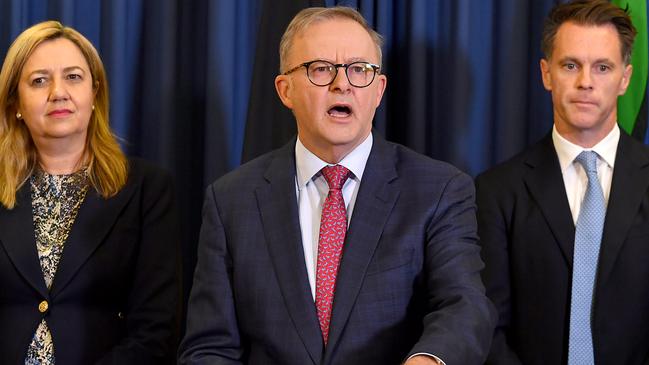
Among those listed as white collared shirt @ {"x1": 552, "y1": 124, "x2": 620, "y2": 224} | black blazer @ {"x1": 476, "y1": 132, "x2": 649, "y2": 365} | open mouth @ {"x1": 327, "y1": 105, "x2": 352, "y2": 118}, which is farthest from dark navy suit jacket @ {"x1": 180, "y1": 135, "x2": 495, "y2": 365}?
white collared shirt @ {"x1": 552, "y1": 124, "x2": 620, "y2": 224}

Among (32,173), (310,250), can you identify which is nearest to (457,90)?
(310,250)

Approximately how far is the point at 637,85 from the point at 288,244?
167 centimetres

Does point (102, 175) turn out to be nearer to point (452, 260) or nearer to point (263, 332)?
point (263, 332)

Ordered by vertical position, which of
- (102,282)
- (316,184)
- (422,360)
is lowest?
(102,282)

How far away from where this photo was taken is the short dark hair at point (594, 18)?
10.3 ft

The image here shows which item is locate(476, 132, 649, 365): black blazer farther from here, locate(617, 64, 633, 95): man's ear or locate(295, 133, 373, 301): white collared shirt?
locate(295, 133, 373, 301): white collared shirt

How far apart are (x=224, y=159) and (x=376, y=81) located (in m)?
1.19

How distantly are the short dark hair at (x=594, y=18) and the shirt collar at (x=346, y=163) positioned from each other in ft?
2.96

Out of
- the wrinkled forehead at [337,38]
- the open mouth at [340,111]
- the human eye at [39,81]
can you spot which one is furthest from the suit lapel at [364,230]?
the human eye at [39,81]

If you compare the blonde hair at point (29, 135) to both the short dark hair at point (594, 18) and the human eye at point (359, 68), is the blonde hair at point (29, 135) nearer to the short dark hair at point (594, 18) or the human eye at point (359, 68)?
the human eye at point (359, 68)

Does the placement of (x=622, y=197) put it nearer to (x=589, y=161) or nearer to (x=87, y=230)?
(x=589, y=161)

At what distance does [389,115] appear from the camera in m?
3.78

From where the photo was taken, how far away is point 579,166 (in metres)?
3.16

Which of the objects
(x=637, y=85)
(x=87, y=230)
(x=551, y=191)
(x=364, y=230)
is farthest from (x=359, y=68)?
(x=637, y=85)
